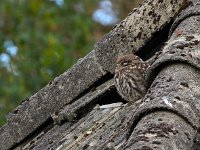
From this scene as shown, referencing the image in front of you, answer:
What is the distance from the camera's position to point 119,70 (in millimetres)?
4719

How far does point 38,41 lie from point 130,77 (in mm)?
6247

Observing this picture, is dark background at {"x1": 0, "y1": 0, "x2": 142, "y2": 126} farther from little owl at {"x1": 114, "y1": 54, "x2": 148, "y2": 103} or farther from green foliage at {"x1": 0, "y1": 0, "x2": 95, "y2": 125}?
little owl at {"x1": 114, "y1": 54, "x2": 148, "y2": 103}

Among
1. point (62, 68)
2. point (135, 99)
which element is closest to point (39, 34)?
point (62, 68)

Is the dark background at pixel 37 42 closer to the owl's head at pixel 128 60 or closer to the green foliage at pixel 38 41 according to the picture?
the green foliage at pixel 38 41

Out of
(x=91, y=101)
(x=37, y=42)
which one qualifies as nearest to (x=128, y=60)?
(x=91, y=101)

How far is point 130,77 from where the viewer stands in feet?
15.3

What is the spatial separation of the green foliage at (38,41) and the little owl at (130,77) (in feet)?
15.1

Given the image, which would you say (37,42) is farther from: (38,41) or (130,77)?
(130,77)

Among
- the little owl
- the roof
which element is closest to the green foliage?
the roof

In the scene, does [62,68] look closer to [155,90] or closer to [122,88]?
[122,88]

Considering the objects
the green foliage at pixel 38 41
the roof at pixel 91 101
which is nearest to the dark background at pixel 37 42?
the green foliage at pixel 38 41

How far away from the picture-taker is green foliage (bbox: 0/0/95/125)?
32.3ft

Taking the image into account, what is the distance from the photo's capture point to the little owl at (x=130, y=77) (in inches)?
177

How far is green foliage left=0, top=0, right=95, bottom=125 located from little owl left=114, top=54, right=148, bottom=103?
4595mm
